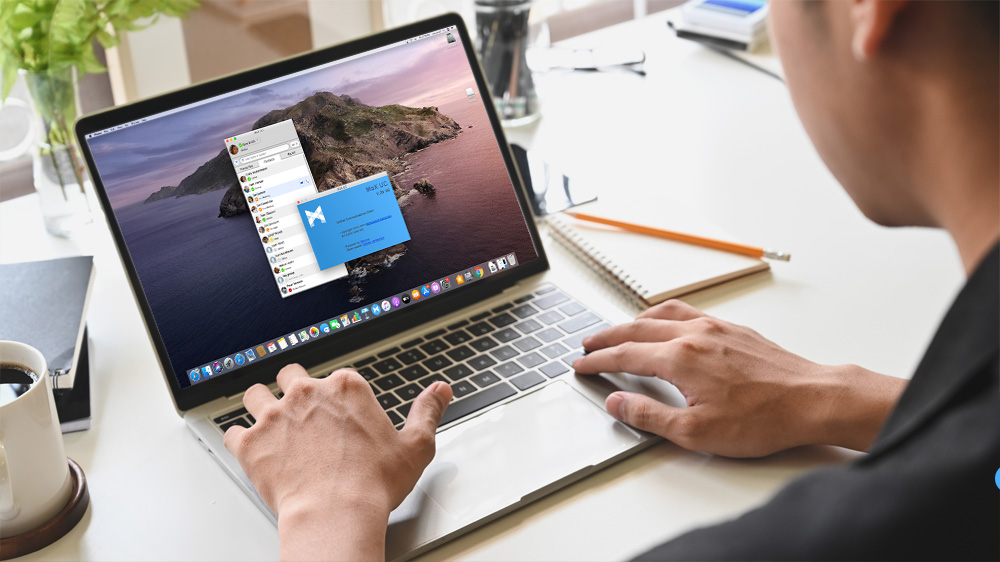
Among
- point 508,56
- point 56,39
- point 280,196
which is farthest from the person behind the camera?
point 508,56

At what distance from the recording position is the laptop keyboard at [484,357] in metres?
0.86

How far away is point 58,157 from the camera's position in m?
1.12

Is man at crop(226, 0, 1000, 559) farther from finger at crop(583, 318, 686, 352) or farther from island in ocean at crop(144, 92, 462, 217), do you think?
island in ocean at crop(144, 92, 462, 217)

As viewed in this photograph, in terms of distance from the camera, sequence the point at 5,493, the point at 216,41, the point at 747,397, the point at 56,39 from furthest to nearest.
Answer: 1. the point at 216,41
2. the point at 56,39
3. the point at 747,397
4. the point at 5,493

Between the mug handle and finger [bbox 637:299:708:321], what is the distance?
59 centimetres

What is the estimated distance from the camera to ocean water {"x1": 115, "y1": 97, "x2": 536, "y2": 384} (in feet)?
2.81

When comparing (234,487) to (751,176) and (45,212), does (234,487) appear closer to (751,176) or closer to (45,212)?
(45,212)

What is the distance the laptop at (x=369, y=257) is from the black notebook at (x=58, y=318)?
0.10 m

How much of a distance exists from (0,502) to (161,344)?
211mm

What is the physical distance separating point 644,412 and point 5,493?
530 mm

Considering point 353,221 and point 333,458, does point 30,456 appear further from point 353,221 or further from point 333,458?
point 353,221

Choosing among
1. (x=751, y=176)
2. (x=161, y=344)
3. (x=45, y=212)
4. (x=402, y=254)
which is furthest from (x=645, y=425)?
(x=45, y=212)

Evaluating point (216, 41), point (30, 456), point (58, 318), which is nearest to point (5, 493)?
point (30, 456)

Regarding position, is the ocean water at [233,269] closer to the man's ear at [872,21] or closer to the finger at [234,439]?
the finger at [234,439]
